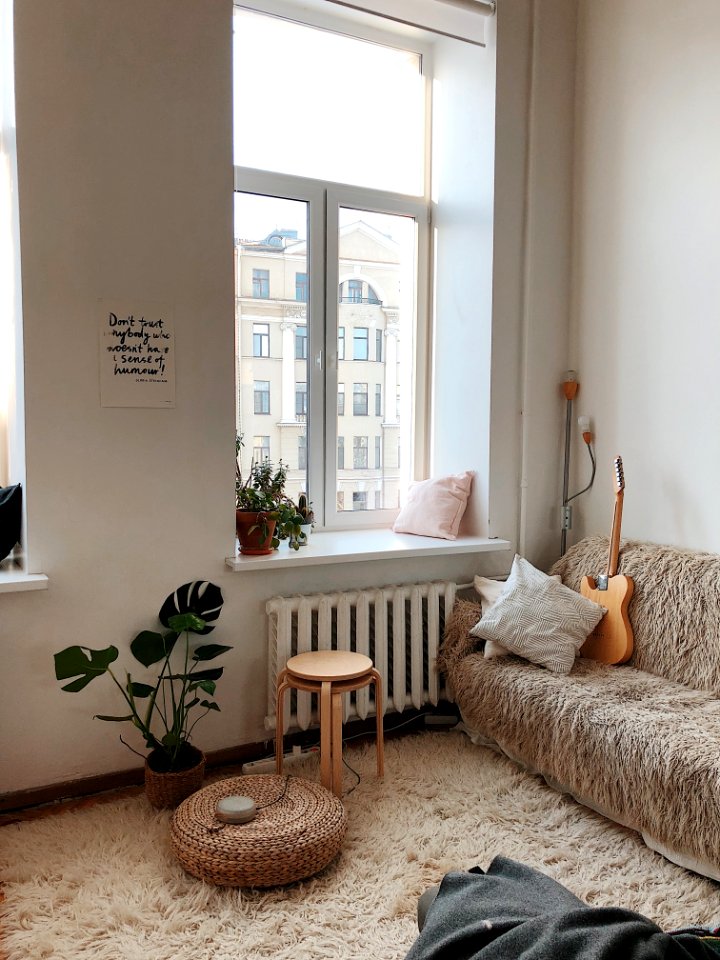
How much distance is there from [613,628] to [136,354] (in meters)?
1.90

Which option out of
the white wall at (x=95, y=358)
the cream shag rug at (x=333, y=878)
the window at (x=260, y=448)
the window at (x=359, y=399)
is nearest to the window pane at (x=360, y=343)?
the window at (x=359, y=399)

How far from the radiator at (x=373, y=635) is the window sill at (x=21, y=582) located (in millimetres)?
750

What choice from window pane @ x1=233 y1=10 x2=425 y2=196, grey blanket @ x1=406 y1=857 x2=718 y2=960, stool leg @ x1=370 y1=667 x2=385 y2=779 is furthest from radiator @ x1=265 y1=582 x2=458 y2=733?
window pane @ x1=233 y1=10 x2=425 y2=196

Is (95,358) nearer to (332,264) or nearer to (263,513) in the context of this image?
(263,513)

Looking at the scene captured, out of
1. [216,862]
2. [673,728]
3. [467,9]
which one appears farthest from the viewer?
[467,9]

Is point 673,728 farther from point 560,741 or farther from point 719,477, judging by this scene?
point 719,477

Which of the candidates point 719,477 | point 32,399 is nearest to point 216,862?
point 32,399

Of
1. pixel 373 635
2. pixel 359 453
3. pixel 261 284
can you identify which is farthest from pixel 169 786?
pixel 261 284

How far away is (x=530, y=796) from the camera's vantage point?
2.46m

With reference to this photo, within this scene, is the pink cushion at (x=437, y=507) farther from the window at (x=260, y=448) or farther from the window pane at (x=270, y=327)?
the window at (x=260, y=448)

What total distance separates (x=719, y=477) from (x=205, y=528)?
1.80 metres

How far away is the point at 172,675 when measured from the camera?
2.53 metres

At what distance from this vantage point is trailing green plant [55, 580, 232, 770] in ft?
7.70

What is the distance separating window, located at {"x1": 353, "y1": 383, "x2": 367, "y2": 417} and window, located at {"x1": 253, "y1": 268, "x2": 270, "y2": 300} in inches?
21.1
